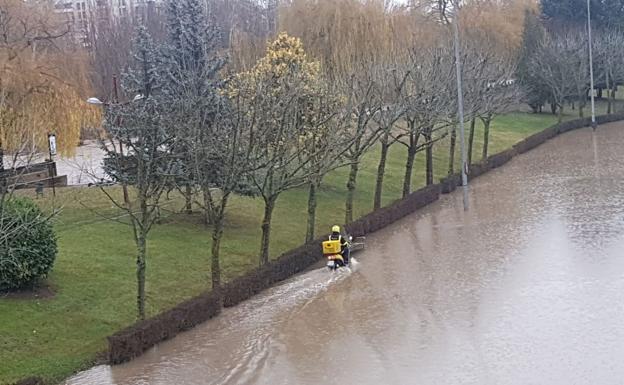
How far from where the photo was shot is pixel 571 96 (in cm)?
6562

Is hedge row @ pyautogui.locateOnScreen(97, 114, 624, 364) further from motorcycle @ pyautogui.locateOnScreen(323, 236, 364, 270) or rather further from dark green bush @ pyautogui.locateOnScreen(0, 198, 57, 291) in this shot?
dark green bush @ pyautogui.locateOnScreen(0, 198, 57, 291)

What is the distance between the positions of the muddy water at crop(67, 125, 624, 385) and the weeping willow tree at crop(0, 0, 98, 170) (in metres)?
10.5

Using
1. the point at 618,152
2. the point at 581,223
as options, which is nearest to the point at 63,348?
the point at 581,223

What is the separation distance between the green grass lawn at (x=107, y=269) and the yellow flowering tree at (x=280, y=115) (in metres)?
2.20

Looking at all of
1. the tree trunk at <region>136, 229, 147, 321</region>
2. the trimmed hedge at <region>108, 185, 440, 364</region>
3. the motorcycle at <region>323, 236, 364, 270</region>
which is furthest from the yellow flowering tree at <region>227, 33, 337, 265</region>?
the tree trunk at <region>136, 229, 147, 321</region>

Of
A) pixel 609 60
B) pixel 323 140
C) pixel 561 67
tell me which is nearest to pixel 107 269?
pixel 323 140

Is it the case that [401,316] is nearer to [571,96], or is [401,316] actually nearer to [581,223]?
[581,223]

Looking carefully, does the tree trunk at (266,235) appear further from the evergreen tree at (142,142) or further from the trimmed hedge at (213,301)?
the evergreen tree at (142,142)

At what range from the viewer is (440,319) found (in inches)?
754

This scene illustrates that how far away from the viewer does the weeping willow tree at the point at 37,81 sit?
85.6 ft

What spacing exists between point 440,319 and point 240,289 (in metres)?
5.42

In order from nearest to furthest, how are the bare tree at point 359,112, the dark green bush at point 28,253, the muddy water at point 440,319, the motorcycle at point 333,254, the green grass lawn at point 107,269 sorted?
the muddy water at point 440,319, the green grass lawn at point 107,269, the dark green bush at point 28,253, the motorcycle at point 333,254, the bare tree at point 359,112

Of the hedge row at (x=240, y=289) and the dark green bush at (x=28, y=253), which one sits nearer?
the hedge row at (x=240, y=289)

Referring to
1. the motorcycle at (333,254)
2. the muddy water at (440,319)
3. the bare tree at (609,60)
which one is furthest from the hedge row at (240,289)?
the bare tree at (609,60)
